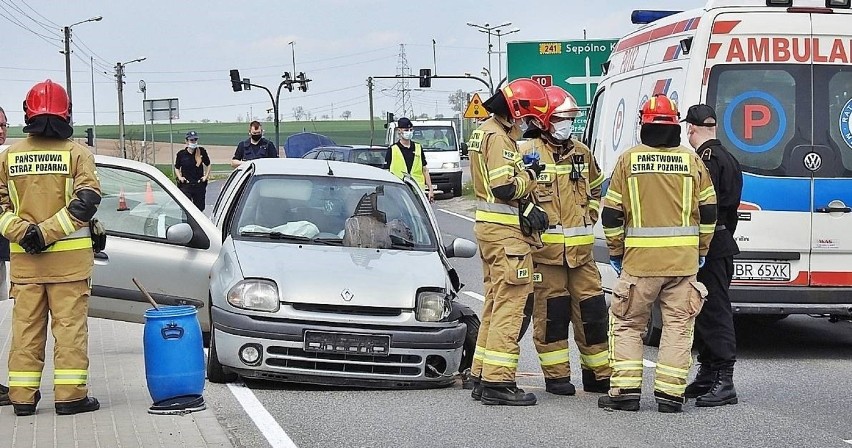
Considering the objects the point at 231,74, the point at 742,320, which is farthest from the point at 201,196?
the point at 231,74

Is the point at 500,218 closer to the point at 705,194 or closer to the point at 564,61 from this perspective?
the point at 705,194

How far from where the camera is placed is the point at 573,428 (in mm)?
7445

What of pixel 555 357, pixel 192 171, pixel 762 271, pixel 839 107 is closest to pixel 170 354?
pixel 555 357

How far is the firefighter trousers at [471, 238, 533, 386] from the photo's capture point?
7984mm

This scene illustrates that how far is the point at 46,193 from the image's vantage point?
25.1 feet

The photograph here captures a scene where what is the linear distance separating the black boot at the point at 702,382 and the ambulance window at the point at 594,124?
395cm

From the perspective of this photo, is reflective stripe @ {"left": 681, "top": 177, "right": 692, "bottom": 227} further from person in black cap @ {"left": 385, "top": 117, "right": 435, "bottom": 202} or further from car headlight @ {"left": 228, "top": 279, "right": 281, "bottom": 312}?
person in black cap @ {"left": 385, "top": 117, "right": 435, "bottom": 202}

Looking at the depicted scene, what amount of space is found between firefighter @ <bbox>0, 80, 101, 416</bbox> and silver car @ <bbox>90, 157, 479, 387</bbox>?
109cm

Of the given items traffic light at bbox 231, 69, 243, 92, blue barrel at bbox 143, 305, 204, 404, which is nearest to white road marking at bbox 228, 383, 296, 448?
blue barrel at bbox 143, 305, 204, 404

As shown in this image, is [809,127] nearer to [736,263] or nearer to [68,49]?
[736,263]

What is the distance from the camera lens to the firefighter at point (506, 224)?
7945 millimetres

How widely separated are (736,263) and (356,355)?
10.1 ft

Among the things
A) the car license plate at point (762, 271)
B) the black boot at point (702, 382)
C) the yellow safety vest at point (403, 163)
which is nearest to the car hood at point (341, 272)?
the black boot at point (702, 382)

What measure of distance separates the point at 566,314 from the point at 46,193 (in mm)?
3255
